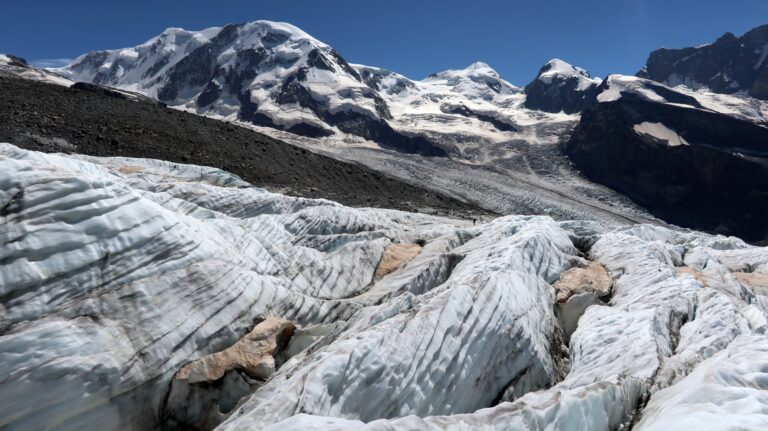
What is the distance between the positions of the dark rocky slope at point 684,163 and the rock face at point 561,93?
60.2 meters

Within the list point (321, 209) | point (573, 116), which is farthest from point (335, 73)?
point (321, 209)

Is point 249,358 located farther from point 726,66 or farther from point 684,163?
point 726,66

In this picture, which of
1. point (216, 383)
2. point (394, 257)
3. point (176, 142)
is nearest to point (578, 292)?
point (394, 257)

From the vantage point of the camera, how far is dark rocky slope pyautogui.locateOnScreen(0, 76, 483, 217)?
3594 cm

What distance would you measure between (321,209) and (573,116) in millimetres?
160899

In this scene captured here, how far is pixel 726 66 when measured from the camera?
179 metres

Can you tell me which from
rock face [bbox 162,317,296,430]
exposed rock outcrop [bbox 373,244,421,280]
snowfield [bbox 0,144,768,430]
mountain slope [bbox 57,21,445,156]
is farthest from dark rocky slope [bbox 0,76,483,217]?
mountain slope [bbox 57,21,445,156]

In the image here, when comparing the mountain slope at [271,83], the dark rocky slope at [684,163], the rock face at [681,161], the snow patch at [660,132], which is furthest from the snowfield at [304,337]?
the snow patch at [660,132]

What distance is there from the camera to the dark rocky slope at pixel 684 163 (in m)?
81.7

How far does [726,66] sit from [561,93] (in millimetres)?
63595

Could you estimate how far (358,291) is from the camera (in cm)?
1262

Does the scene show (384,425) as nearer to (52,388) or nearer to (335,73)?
(52,388)

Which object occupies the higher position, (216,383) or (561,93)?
(561,93)

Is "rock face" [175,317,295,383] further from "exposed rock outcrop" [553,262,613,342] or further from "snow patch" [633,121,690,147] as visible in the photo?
"snow patch" [633,121,690,147]
